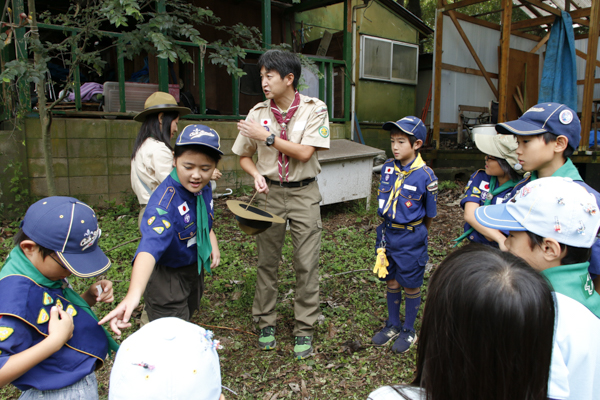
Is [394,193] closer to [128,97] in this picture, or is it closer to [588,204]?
[588,204]

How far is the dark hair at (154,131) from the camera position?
3257 millimetres

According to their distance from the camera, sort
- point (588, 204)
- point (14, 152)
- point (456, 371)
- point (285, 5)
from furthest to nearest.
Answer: point (285, 5) → point (14, 152) → point (588, 204) → point (456, 371)

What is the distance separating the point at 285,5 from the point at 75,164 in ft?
19.8

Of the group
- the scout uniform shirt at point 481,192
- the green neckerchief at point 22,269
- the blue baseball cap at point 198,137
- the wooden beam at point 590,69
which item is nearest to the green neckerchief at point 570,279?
the scout uniform shirt at point 481,192

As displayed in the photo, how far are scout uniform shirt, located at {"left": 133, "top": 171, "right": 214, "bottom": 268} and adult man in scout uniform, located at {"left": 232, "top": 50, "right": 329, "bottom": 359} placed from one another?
0.77 m

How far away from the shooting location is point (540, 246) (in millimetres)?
1615

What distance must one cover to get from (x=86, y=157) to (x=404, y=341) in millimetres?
5284

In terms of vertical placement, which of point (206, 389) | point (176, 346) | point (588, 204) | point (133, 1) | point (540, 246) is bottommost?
point (206, 389)

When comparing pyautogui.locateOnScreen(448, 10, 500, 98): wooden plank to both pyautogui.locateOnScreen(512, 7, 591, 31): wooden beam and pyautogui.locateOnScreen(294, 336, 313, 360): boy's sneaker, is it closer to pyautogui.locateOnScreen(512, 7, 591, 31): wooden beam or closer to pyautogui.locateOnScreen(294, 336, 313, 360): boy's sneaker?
pyautogui.locateOnScreen(512, 7, 591, 31): wooden beam

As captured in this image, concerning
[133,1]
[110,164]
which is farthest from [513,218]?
[110,164]

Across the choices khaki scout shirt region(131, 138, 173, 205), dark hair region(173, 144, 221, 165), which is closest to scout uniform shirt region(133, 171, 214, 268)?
dark hair region(173, 144, 221, 165)

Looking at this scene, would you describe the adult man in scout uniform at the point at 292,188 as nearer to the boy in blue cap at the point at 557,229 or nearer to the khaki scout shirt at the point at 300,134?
the khaki scout shirt at the point at 300,134

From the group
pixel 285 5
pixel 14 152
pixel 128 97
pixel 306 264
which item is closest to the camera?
pixel 306 264

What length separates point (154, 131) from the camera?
327 cm
